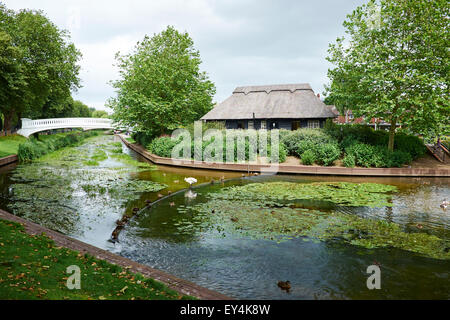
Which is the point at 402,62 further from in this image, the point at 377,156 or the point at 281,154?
the point at 281,154

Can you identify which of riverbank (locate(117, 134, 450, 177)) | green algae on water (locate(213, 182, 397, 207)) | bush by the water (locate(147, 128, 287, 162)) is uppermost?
bush by the water (locate(147, 128, 287, 162))

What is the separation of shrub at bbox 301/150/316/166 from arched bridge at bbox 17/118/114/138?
28923 millimetres

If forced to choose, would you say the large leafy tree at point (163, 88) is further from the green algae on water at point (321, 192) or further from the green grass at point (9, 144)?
the green algae on water at point (321, 192)

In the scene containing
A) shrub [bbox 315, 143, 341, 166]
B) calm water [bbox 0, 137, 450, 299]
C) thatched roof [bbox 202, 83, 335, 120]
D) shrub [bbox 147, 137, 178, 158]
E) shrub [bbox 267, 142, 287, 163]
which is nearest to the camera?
calm water [bbox 0, 137, 450, 299]

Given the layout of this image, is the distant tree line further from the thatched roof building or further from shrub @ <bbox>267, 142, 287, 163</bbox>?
shrub @ <bbox>267, 142, 287, 163</bbox>

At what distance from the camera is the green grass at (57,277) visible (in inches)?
184

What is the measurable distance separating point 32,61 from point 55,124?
451 inches

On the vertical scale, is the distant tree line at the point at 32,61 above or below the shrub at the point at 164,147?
above

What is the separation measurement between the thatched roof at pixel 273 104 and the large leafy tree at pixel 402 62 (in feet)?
32.6

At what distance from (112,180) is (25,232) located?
36.0 feet

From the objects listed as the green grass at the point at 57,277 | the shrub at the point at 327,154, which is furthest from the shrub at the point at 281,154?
the green grass at the point at 57,277

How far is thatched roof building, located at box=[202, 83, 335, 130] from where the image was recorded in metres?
35.9

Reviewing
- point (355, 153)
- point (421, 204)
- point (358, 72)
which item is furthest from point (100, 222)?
point (358, 72)

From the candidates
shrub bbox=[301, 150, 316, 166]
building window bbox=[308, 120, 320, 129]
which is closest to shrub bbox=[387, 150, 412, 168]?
shrub bbox=[301, 150, 316, 166]
